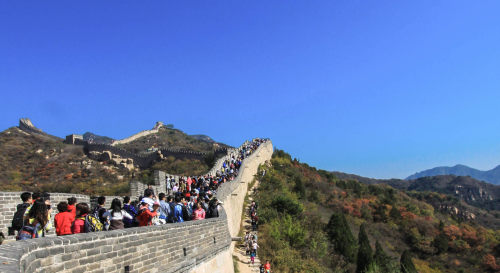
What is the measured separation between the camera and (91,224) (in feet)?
16.4

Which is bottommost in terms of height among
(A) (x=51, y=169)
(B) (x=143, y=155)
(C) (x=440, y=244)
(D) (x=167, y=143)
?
(C) (x=440, y=244)

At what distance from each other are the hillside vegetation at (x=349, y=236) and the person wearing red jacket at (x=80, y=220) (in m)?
10.9

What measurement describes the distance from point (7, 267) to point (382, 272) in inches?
807

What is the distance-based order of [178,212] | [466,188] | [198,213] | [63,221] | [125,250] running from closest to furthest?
1. [63,221]
2. [125,250]
3. [178,212]
4. [198,213]
5. [466,188]

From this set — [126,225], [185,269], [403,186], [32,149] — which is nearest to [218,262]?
[185,269]

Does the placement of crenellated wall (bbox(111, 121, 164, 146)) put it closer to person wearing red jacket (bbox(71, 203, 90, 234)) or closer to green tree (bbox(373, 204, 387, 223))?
green tree (bbox(373, 204, 387, 223))

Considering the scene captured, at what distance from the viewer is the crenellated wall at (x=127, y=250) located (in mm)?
3359

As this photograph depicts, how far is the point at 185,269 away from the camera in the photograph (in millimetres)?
7055

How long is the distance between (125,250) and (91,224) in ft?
1.98

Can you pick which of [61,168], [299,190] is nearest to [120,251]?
[299,190]

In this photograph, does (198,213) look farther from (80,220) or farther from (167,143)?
(167,143)

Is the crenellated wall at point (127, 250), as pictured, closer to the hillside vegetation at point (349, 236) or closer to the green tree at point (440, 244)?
the hillside vegetation at point (349, 236)

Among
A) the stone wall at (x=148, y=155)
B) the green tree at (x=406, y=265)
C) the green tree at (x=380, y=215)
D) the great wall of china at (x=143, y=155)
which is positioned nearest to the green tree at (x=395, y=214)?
the green tree at (x=380, y=215)

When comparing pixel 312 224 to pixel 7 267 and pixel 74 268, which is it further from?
pixel 7 267
